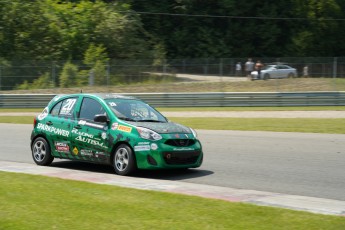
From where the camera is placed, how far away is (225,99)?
108 feet

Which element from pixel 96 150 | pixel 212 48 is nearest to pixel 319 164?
pixel 96 150

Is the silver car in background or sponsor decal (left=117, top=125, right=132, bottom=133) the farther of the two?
the silver car in background

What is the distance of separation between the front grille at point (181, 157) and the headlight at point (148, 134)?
0.31 m

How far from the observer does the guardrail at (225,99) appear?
→ 32.6 m

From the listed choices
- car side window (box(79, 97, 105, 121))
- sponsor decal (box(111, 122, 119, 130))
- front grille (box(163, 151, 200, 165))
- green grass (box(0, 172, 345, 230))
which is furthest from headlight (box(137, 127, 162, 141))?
green grass (box(0, 172, 345, 230))

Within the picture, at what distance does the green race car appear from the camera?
35.2 ft

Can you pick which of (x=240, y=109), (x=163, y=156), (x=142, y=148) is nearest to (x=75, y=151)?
(x=142, y=148)

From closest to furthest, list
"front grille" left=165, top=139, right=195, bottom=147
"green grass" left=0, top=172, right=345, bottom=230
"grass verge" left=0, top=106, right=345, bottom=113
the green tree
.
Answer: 1. "green grass" left=0, top=172, right=345, bottom=230
2. "front grille" left=165, top=139, right=195, bottom=147
3. "grass verge" left=0, top=106, right=345, bottom=113
4. the green tree

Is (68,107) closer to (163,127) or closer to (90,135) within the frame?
(90,135)

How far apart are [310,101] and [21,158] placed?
866 inches

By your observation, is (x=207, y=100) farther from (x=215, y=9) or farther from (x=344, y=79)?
(x=215, y=9)

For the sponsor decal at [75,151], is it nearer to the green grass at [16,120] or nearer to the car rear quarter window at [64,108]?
the car rear quarter window at [64,108]

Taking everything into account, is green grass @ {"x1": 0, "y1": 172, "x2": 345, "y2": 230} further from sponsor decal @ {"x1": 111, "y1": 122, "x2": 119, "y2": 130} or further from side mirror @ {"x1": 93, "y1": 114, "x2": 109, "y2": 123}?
side mirror @ {"x1": 93, "y1": 114, "x2": 109, "y2": 123}

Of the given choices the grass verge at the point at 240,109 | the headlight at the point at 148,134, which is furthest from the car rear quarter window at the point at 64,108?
the grass verge at the point at 240,109
